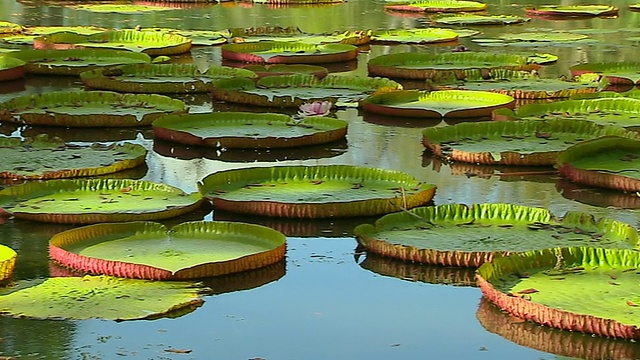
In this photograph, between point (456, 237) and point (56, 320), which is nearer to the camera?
point (56, 320)

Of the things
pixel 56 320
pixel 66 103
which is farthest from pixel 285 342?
pixel 66 103

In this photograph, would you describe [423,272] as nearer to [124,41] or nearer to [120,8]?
[124,41]

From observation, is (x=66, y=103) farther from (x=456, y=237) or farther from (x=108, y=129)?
(x=456, y=237)

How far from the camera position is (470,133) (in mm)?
5625

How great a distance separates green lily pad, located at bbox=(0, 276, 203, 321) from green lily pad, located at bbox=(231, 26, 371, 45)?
6611 millimetres

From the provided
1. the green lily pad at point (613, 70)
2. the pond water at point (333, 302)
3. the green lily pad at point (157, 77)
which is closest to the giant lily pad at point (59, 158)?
the pond water at point (333, 302)

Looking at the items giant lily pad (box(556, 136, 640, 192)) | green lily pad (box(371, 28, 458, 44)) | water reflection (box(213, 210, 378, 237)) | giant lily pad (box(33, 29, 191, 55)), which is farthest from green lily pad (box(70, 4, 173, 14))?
water reflection (box(213, 210, 378, 237))

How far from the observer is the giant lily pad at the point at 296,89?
6.91 meters

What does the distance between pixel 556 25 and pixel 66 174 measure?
8.04 meters

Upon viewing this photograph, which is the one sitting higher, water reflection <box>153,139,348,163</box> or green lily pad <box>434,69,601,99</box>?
green lily pad <box>434,69,601,99</box>

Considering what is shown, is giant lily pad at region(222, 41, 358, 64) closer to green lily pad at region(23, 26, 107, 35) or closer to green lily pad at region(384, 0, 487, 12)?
green lily pad at region(23, 26, 107, 35)

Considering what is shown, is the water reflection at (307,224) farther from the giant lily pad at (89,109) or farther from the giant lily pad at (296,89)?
the giant lily pad at (296,89)

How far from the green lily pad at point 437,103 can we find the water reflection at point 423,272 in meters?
2.68

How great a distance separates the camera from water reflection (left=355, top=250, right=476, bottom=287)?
143 inches
